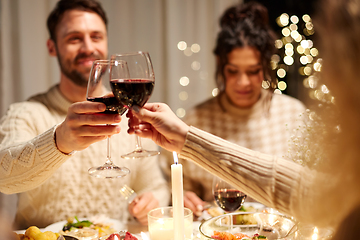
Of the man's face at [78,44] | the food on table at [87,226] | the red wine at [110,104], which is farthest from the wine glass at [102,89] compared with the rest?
the man's face at [78,44]

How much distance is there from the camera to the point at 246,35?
7.27 feet

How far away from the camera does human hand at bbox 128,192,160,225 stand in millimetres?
1351

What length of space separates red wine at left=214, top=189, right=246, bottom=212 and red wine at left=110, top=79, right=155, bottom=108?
429mm

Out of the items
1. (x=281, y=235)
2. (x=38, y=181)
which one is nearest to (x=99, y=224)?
(x=38, y=181)

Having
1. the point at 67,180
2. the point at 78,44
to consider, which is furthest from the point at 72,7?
the point at 67,180

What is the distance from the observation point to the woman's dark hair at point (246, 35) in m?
2.21

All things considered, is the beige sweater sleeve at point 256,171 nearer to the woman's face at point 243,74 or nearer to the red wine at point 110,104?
the red wine at point 110,104

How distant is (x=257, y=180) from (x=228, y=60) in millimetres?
1520

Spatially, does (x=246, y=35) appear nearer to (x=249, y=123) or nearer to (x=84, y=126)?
(x=249, y=123)

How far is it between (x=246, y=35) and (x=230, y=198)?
1.40 metres

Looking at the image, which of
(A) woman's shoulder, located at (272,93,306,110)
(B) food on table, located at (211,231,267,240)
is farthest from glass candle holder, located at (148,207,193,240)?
(A) woman's shoulder, located at (272,93,306,110)

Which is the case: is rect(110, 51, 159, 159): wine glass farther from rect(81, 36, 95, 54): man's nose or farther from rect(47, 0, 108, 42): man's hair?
rect(47, 0, 108, 42): man's hair

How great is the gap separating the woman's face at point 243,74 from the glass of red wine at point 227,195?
118cm

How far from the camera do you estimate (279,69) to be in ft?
9.60
